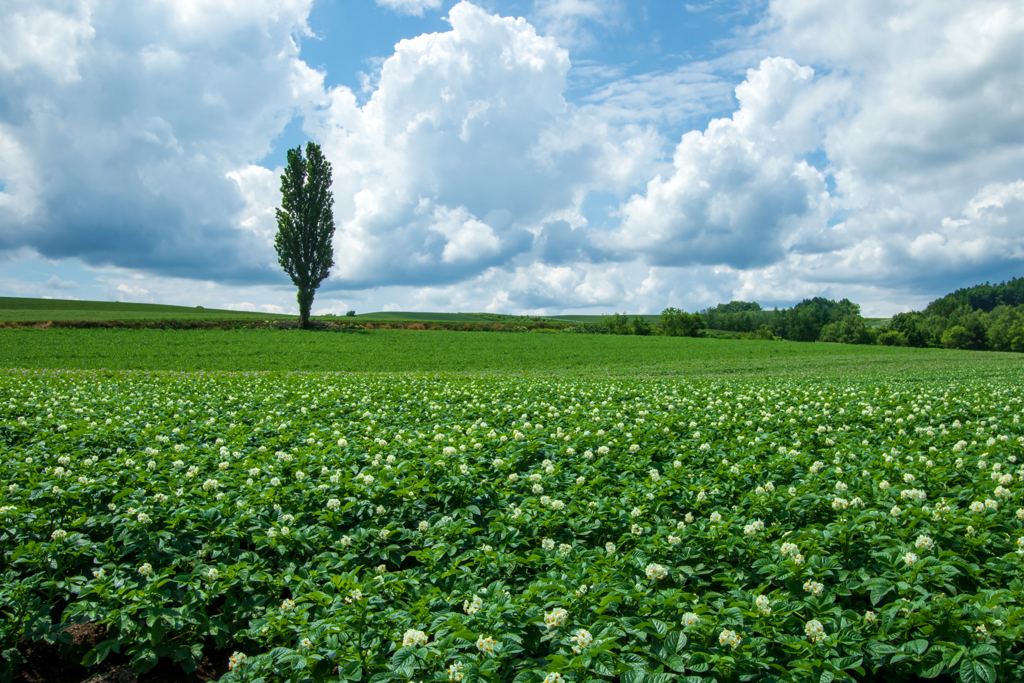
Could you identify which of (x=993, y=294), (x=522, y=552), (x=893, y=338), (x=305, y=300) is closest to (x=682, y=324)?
(x=893, y=338)

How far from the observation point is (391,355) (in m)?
39.5

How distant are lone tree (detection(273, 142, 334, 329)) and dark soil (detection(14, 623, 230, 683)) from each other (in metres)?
56.1

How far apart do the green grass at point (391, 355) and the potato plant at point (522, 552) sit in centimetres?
2446

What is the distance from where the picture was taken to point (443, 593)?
3.90 metres

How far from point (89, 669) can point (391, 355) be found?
118 ft

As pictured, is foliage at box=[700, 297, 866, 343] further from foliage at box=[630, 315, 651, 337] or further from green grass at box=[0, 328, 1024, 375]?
green grass at box=[0, 328, 1024, 375]

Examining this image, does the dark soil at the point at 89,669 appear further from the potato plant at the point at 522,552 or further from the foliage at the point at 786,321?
the foliage at the point at 786,321

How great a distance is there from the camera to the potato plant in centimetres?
320

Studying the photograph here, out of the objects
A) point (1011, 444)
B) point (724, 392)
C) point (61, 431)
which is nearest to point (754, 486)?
point (1011, 444)

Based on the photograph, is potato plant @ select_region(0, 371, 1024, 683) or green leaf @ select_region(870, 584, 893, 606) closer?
potato plant @ select_region(0, 371, 1024, 683)

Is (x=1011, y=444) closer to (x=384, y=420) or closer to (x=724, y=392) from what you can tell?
(x=724, y=392)

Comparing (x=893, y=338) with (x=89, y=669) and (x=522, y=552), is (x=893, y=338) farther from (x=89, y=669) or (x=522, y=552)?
(x=89, y=669)

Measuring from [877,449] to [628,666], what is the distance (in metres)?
6.77

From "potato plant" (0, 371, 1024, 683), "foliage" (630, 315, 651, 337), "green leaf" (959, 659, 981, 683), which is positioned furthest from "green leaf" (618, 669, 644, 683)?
"foliage" (630, 315, 651, 337)
